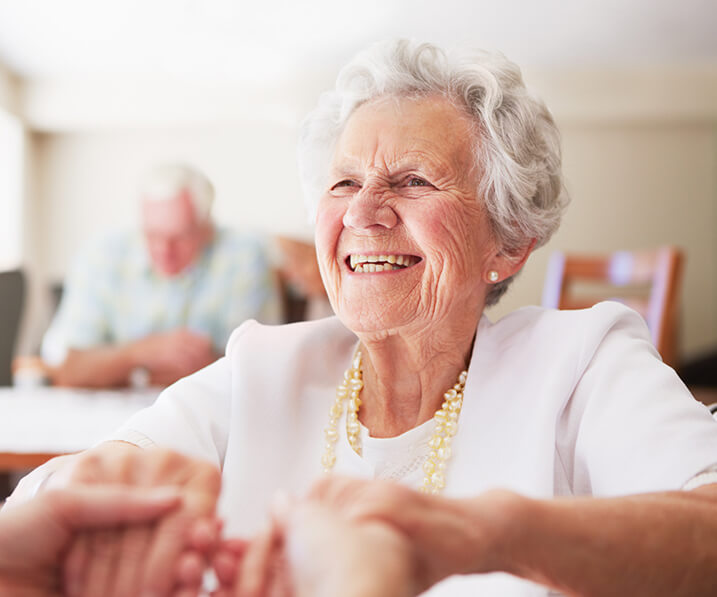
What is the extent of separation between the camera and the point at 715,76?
559cm

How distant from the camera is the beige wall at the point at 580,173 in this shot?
5.68 meters

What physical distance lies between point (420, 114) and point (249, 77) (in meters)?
5.05

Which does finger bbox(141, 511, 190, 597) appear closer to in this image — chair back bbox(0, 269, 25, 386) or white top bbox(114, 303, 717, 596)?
white top bbox(114, 303, 717, 596)

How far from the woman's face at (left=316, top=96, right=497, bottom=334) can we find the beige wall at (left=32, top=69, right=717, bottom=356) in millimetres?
4792

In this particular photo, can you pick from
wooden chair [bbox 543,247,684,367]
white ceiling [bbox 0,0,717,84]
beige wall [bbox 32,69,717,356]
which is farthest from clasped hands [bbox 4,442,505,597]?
beige wall [bbox 32,69,717,356]

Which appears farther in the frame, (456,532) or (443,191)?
(443,191)

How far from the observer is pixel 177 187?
2895mm

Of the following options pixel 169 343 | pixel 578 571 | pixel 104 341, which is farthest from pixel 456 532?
pixel 104 341

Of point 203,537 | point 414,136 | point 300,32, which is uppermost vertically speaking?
point 300,32

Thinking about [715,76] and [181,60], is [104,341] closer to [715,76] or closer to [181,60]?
[181,60]

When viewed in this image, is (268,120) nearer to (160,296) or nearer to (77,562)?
(160,296)

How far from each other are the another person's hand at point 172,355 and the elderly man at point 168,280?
0.72 feet

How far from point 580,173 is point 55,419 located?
535 centimetres

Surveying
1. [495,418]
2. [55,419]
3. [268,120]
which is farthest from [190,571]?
[268,120]
